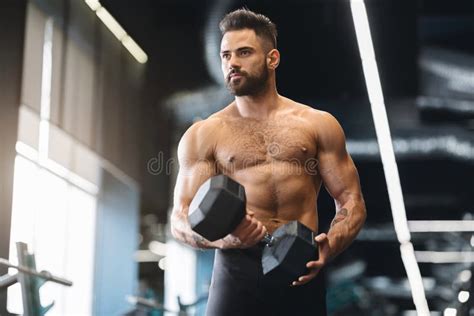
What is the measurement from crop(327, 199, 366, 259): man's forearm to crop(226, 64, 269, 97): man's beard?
1.55ft

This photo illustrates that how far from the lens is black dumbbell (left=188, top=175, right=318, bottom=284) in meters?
2.29

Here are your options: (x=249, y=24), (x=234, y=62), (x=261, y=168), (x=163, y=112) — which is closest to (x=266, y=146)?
(x=261, y=168)

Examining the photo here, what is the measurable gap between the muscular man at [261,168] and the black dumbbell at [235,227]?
0.66ft

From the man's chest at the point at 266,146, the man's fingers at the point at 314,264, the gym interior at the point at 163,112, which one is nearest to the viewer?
the man's fingers at the point at 314,264

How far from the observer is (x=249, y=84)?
270 cm

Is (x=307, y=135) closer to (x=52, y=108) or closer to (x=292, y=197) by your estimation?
(x=292, y=197)

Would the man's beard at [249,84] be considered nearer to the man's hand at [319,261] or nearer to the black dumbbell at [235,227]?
the black dumbbell at [235,227]

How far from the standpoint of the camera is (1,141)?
4695mm

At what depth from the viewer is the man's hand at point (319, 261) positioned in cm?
244

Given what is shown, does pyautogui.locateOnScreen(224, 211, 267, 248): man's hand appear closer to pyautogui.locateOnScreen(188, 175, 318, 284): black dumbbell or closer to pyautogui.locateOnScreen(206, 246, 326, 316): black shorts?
pyautogui.locateOnScreen(188, 175, 318, 284): black dumbbell

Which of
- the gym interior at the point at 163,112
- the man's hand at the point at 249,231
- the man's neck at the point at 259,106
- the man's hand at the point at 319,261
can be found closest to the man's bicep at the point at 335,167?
the man's neck at the point at 259,106

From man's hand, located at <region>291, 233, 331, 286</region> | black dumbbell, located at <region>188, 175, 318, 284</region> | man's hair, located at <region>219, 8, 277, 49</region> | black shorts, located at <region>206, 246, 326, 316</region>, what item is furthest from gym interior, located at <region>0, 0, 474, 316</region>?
black dumbbell, located at <region>188, 175, 318, 284</region>

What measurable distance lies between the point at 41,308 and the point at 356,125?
18.4ft

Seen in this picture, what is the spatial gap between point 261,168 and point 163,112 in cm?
655
